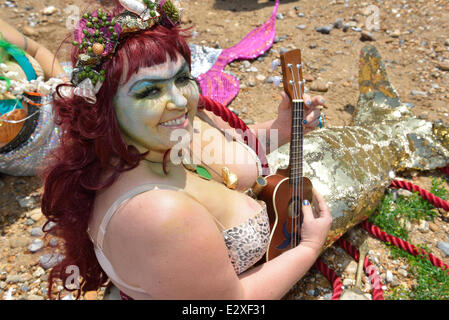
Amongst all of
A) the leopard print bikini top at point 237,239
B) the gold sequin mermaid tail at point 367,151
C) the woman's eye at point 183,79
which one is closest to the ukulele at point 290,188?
the leopard print bikini top at point 237,239

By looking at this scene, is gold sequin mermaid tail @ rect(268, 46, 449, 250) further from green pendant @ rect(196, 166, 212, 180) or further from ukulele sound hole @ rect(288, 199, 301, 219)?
green pendant @ rect(196, 166, 212, 180)

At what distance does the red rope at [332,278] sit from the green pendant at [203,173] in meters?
1.24

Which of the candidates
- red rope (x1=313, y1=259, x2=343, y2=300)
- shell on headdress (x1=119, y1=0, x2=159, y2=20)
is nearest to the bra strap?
shell on headdress (x1=119, y1=0, x2=159, y2=20)

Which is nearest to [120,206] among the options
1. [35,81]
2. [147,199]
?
[147,199]

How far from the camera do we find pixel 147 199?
1384 millimetres

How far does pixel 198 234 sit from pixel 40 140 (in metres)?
2.50

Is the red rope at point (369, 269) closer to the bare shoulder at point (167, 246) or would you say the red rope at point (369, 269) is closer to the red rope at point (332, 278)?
the red rope at point (332, 278)

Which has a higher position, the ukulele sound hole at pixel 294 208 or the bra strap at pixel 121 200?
the bra strap at pixel 121 200

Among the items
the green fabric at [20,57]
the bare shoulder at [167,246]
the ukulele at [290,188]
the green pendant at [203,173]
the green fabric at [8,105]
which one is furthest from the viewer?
the green fabric at [20,57]

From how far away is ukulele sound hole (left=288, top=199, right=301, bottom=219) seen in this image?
7.04ft

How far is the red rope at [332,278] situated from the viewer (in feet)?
8.11

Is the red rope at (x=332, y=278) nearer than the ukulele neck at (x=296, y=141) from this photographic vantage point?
No

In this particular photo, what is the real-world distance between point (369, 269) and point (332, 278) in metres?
0.27

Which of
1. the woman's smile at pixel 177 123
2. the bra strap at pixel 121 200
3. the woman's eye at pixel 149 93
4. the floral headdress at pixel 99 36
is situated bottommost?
the bra strap at pixel 121 200
